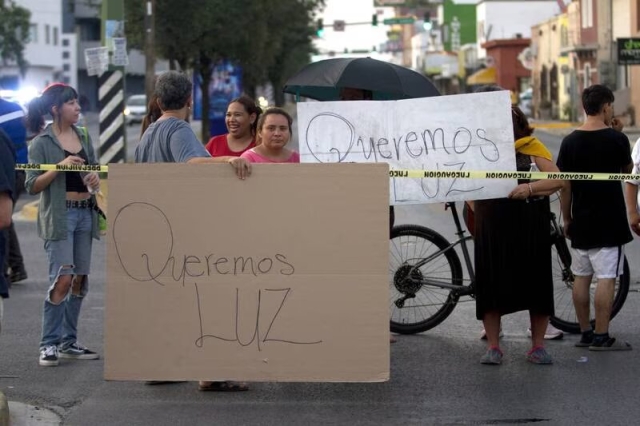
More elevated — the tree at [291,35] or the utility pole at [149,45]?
the tree at [291,35]

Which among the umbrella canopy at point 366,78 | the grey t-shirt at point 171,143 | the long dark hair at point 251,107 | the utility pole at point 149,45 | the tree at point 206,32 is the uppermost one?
the tree at point 206,32

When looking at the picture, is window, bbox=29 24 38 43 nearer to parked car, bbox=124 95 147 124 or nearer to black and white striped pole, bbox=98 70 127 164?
parked car, bbox=124 95 147 124

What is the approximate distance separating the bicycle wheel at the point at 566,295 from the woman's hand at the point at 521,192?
1.20m

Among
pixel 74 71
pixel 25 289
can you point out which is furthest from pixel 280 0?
pixel 74 71

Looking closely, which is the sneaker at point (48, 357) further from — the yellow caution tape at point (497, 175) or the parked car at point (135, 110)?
the parked car at point (135, 110)

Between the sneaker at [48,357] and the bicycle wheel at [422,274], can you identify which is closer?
the sneaker at [48,357]

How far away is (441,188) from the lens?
782 centimetres

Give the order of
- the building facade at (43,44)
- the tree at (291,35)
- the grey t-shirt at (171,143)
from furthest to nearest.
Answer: the building facade at (43,44) → the tree at (291,35) → the grey t-shirt at (171,143)

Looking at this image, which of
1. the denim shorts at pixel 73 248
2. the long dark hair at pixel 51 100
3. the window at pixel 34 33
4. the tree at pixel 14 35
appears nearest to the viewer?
the denim shorts at pixel 73 248

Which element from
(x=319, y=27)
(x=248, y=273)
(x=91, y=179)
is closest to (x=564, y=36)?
(x=319, y=27)

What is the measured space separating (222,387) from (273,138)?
4.96ft

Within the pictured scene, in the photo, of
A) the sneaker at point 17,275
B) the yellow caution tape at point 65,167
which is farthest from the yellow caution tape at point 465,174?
the sneaker at point 17,275

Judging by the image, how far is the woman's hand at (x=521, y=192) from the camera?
299 inches

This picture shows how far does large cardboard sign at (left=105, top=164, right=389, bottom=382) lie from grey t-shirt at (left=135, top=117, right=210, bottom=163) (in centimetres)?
47
